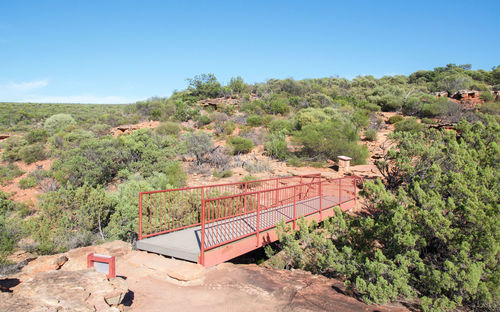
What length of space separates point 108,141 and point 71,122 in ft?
72.0

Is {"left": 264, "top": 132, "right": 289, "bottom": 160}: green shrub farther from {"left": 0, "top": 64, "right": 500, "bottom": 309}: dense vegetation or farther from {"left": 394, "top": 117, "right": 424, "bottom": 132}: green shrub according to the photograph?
{"left": 394, "top": 117, "right": 424, "bottom": 132}: green shrub

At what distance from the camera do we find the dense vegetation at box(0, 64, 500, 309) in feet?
16.5

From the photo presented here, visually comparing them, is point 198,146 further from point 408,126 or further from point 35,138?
point 35,138

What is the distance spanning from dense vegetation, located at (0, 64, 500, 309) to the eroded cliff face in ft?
2.65

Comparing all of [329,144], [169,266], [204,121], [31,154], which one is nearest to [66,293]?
[169,266]

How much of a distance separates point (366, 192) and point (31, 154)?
24.5m

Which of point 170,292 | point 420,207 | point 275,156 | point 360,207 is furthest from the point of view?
point 275,156

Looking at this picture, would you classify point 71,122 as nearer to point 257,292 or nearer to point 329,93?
point 329,93

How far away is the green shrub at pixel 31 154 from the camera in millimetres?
22281

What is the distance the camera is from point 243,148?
2242 cm

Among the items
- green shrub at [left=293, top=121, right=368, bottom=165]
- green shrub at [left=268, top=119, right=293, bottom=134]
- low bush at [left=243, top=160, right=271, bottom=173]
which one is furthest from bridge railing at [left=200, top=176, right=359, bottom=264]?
green shrub at [left=268, top=119, right=293, bottom=134]

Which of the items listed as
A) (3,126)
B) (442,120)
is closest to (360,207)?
(442,120)

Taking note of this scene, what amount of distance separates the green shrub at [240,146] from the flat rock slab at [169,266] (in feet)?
55.0

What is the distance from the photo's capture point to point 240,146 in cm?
2242
